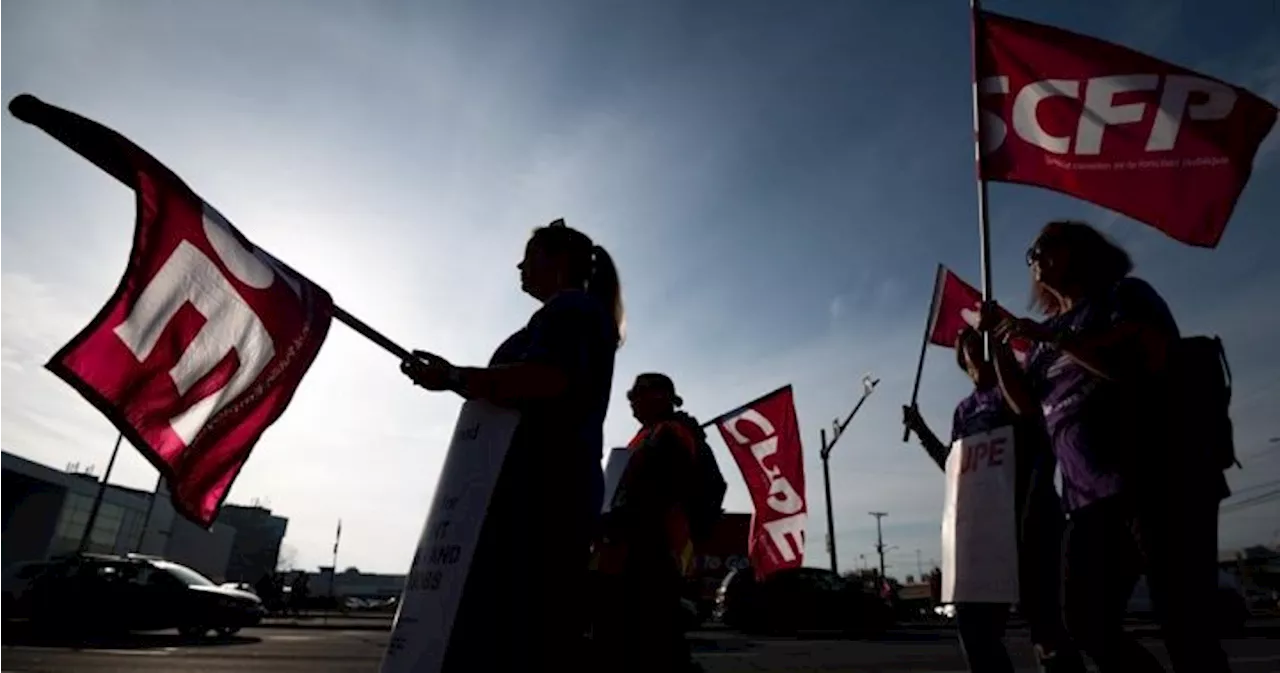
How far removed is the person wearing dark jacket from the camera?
9.55ft

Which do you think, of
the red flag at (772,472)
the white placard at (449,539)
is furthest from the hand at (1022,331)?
the red flag at (772,472)

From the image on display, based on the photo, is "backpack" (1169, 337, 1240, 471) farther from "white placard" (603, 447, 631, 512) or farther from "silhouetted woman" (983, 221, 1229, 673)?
"white placard" (603, 447, 631, 512)

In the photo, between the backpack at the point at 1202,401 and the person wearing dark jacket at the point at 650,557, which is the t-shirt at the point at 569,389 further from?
the backpack at the point at 1202,401

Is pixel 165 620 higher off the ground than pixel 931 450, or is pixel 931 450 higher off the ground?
pixel 931 450

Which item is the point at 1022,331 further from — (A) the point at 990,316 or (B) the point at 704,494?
(B) the point at 704,494

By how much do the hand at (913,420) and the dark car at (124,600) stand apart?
41.9ft

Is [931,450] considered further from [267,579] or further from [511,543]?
[267,579]

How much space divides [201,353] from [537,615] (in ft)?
3.69

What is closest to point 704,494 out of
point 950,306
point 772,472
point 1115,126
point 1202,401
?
point 1202,401

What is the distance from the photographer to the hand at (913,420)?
3.78 m

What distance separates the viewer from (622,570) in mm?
2990

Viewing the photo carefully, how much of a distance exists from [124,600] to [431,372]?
1381 centimetres

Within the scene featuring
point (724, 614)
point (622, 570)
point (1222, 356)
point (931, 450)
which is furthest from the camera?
point (724, 614)

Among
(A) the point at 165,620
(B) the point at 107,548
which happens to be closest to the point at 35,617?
(A) the point at 165,620
